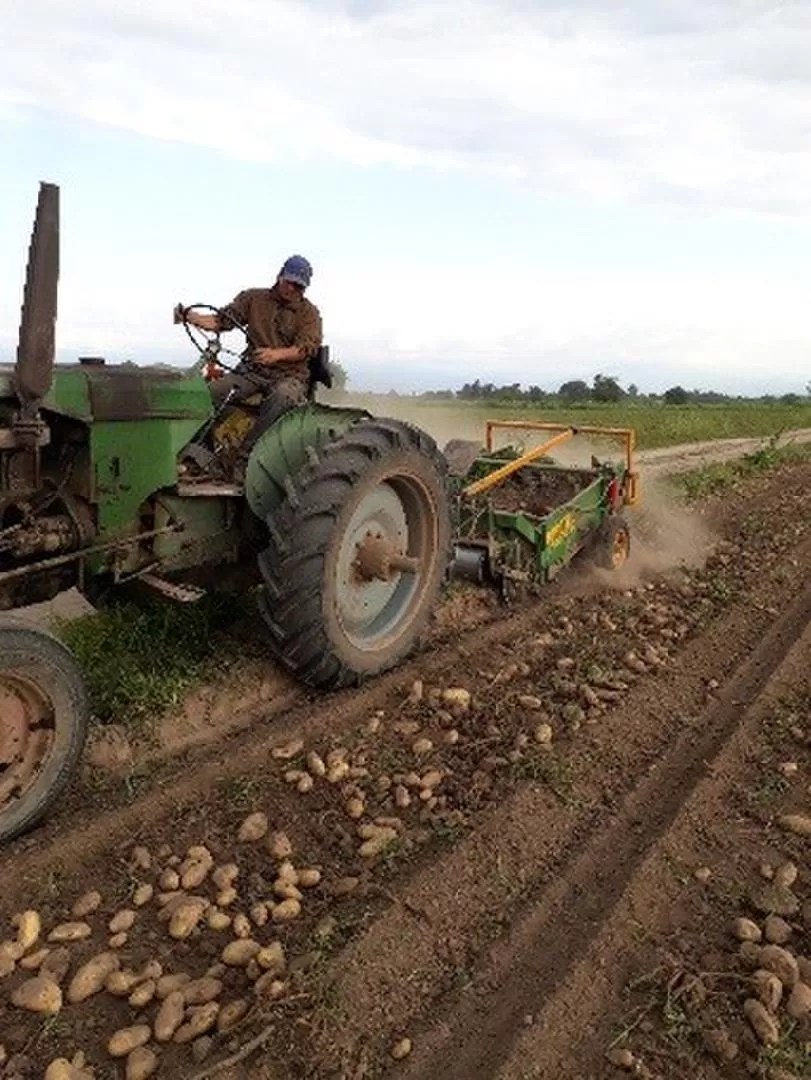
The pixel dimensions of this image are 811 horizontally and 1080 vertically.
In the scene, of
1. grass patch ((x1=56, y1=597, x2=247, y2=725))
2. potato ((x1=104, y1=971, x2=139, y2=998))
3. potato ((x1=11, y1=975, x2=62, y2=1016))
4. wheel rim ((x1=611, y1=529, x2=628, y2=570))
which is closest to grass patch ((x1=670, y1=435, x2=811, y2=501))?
wheel rim ((x1=611, y1=529, x2=628, y2=570))

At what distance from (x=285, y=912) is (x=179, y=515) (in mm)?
1845

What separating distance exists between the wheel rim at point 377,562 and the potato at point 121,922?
1.75 m

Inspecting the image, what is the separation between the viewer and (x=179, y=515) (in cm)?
425

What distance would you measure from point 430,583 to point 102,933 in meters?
2.57

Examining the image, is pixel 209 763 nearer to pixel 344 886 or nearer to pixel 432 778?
pixel 432 778

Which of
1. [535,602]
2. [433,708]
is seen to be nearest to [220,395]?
[433,708]

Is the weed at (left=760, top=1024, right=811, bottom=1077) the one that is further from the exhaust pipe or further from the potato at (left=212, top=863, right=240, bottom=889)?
the exhaust pipe

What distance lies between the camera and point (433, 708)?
447 centimetres

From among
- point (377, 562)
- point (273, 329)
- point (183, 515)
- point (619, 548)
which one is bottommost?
point (619, 548)

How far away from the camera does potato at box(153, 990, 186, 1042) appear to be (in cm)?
255

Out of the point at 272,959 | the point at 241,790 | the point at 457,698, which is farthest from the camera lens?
the point at 457,698

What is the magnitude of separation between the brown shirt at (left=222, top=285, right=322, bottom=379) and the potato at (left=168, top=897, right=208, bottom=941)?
2.81m

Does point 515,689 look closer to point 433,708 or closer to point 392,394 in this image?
point 433,708

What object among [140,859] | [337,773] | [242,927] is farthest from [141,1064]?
[337,773]
